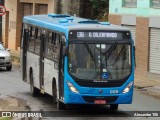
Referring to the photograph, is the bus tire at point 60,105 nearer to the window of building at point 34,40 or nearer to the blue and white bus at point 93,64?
the blue and white bus at point 93,64

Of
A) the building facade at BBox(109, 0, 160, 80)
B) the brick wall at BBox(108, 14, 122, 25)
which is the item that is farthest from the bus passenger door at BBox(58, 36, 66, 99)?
the brick wall at BBox(108, 14, 122, 25)

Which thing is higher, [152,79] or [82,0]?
[82,0]

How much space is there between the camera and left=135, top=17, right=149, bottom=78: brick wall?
99.1 feet

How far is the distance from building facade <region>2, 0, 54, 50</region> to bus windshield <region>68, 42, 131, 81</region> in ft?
86.8

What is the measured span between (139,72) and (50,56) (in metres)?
12.8

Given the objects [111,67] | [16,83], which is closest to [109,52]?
[111,67]

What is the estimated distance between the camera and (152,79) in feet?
96.3

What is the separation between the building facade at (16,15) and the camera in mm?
43844

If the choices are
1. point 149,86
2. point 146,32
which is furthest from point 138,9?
point 149,86

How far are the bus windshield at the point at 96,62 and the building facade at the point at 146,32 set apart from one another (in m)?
12.6

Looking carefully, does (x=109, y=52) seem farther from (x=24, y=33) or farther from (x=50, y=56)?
(x=24, y=33)

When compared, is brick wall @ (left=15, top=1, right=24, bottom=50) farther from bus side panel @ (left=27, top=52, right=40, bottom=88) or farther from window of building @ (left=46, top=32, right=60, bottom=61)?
window of building @ (left=46, top=32, right=60, bottom=61)

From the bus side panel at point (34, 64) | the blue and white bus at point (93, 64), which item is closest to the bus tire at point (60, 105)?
the blue and white bus at point (93, 64)

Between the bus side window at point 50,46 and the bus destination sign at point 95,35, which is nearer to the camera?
the bus destination sign at point 95,35
